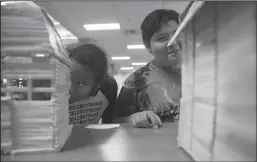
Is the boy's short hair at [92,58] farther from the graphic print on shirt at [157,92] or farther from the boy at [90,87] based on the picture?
the graphic print on shirt at [157,92]

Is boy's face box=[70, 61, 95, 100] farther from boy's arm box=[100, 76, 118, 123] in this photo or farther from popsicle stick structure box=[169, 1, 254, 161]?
popsicle stick structure box=[169, 1, 254, 161]

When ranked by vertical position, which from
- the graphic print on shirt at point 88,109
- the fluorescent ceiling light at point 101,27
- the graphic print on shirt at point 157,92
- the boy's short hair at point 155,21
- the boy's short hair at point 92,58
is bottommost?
the graphic print on shirt at point 88,109

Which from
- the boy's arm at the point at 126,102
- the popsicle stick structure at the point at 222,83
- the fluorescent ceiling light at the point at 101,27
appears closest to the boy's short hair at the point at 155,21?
the boy's arm at the point at 126,102

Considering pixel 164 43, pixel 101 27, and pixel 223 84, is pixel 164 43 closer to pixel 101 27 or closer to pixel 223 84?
pixel 223 84

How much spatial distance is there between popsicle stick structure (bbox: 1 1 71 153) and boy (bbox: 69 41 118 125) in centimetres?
92

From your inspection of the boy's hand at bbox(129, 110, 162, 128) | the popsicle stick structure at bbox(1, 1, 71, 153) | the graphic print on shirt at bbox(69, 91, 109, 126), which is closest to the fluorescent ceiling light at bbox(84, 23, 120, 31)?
the graphic print on shirt at bbox(69, 91, 109, 126)

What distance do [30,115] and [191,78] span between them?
1.54 feet

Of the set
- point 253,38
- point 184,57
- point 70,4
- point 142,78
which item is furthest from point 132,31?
point 253,38

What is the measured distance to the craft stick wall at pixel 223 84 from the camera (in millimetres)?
397

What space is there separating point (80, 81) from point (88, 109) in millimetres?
265

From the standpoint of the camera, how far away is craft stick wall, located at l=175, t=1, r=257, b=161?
0.40 meters

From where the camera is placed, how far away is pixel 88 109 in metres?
1.85

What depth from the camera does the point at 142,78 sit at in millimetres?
1758

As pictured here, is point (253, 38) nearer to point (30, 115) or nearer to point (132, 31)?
point (30, 115)
